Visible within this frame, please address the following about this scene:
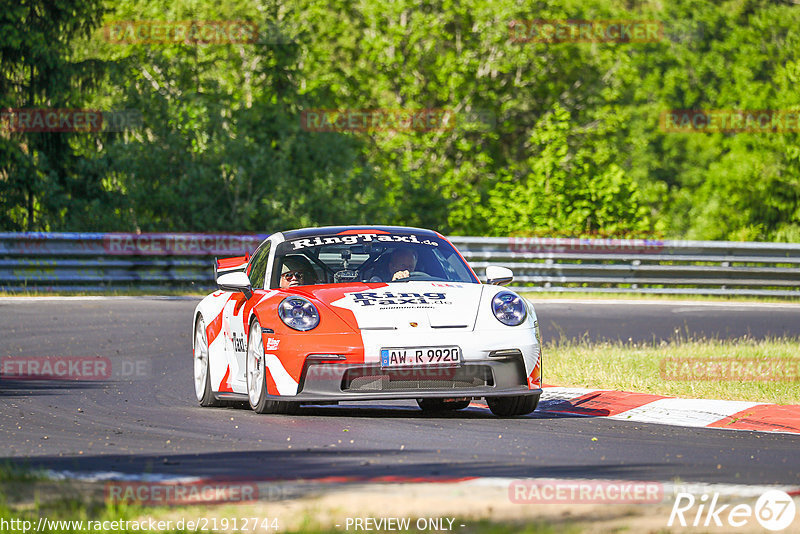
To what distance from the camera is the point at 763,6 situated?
5788 cm

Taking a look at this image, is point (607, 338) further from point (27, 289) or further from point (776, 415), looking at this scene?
point (27, 289)

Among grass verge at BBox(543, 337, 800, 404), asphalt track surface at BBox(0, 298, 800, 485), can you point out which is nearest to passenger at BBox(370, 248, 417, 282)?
asphalt track surface at BBox(0, 298, 800, 485)

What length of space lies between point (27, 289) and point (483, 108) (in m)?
21.7

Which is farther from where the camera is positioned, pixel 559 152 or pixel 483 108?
pixel 483 108

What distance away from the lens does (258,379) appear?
351 inches

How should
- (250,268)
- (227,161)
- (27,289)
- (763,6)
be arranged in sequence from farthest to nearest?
(763,6), (227,161), (27,289), (250,268)

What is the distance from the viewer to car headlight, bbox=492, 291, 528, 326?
8867 mm

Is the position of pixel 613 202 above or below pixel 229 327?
below

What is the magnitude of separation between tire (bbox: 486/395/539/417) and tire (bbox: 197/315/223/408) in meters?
2.29

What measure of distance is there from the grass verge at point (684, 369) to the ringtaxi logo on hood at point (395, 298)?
2.57 m

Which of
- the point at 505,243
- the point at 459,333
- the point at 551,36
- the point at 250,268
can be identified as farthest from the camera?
the point at 551,36

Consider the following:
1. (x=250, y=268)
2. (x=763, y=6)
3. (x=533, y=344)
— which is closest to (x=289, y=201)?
(x=250, y=268)

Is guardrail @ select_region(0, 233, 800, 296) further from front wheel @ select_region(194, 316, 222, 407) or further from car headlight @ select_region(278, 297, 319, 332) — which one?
car headlight @ select_region(278, 297, 319, 332)

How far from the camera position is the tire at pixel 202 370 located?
1024 centimetres
